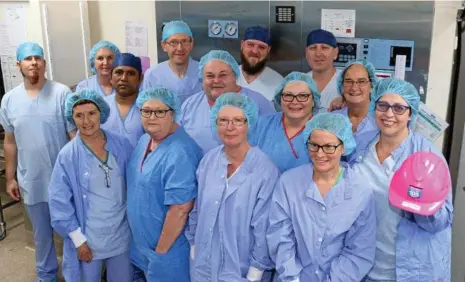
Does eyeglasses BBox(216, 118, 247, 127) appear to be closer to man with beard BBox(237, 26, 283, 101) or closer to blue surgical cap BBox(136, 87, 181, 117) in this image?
blue surgical cap BBox(136, 87, 181, 117)

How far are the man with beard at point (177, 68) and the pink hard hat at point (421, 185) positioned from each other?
160 centimetres

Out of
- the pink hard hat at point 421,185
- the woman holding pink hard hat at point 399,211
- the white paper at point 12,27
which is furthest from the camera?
the white paper at point 12,27

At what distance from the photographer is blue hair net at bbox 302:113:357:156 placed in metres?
1.72

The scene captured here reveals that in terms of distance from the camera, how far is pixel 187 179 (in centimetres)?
201

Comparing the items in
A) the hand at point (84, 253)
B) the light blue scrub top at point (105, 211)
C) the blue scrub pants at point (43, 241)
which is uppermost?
the light blue scrub top at point (105, 211)

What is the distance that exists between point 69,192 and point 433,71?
202 cm

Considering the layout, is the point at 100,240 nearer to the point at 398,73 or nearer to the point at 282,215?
the point at 282,215

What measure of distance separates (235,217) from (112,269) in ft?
2.68

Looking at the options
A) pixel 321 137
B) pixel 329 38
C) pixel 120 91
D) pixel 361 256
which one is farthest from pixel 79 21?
pixel 361 256

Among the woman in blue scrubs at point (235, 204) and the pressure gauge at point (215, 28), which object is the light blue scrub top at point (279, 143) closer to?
the woman in blue scrubs at point (235, 204)

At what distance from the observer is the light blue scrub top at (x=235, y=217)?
6.05 feet

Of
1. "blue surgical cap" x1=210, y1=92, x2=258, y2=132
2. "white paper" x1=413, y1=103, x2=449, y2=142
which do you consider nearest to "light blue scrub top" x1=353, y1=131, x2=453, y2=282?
"blue surgical cap" x1=210, y1=92, x2=258, y2=132

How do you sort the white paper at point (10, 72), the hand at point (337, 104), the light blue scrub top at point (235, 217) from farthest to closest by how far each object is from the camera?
the white paper at point (10, 72)
the hand at point (337, 104)
the light blue scrub top at point (235, 217)

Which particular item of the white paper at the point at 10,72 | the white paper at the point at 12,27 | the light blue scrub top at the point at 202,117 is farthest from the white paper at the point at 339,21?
the white paper at the point at 10,72
